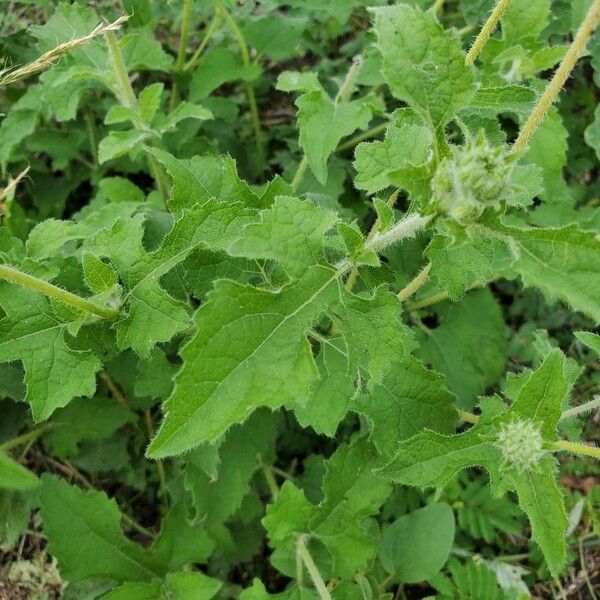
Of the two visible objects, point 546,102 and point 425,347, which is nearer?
point 546,102

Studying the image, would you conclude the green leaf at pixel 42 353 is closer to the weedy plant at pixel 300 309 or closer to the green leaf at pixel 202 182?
the weedy plant at pixel 300 309

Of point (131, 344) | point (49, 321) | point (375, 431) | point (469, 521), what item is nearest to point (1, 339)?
point (49, 321)

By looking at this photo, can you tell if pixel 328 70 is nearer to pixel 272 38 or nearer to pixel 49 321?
pixel 272 38

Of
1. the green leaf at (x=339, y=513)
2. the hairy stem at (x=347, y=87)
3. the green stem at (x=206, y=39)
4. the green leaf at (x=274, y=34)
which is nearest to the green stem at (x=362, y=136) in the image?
the hairy stem at (x=347, y=87)

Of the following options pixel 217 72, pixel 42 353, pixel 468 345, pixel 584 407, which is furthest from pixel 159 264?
pixel 468 345

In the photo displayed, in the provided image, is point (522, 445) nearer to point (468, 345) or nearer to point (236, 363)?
point (236, 363)

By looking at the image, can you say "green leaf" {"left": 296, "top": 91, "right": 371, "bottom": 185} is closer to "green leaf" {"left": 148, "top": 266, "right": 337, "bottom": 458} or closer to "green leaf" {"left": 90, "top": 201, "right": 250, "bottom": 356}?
"green leaf" {"left": 90, "top": 201, "right": 250, "bottom": 356}

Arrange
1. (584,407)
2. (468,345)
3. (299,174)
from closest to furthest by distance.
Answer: (584,407) < (299,174) < (468,345)
